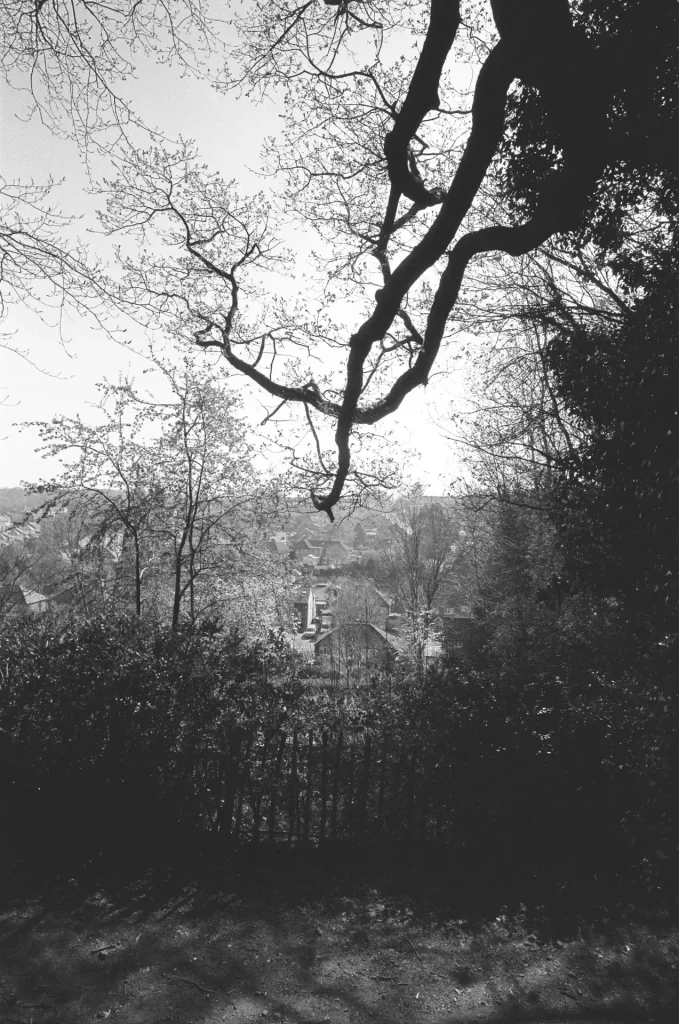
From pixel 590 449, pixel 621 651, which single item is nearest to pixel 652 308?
pixel 590 449

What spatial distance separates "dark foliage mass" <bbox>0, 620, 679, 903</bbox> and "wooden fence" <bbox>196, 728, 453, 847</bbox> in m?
0.01

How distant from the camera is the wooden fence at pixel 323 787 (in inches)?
215

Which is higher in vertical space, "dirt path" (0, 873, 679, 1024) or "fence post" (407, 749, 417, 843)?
"fence post" (407, 749, 417, 843)

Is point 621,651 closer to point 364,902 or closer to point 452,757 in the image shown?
point 452,757

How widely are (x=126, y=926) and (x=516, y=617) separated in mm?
13268

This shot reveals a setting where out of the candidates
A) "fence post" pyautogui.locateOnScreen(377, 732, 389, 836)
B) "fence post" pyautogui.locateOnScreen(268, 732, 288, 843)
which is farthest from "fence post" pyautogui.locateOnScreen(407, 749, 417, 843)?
"fence post" pyautogui.locateOnScreen(268, 732, 288, 843)

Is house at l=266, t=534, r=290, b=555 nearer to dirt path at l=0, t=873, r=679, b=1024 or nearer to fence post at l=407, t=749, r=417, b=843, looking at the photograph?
fence post at l=407, t=749, r=417, b=843

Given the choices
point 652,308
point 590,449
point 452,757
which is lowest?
point 452,757

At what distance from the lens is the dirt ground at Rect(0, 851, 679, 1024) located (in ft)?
11.7

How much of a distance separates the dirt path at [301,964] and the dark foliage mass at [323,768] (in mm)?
619

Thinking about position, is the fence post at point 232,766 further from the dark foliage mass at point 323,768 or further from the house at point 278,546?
the house at point 278,546

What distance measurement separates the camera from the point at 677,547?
3.77m

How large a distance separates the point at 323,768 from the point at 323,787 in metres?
0.17

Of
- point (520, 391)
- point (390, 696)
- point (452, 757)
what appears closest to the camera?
point (452, 757)
